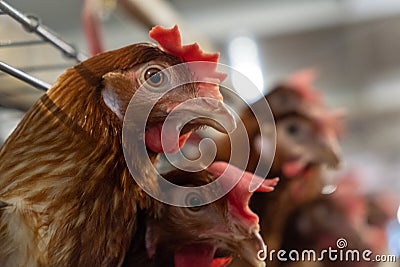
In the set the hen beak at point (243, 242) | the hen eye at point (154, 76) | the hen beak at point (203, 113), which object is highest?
the hen eye at point (154, 76)

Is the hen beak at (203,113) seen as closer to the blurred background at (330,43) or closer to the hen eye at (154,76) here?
the hen eye at (154,76)

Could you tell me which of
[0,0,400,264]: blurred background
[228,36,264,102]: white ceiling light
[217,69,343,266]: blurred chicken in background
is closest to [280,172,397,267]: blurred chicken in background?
[217,69,343,266]: blurred chicken in background

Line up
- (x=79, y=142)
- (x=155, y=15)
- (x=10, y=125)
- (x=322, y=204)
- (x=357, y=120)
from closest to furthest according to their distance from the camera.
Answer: (x=79, y=142)
(x=10, y=125)
(x=322, y=204)
(x=155, y=15)
(x=357, y=120)

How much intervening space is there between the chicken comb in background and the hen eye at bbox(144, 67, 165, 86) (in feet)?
0.17

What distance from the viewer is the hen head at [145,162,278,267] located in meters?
A: 0.31

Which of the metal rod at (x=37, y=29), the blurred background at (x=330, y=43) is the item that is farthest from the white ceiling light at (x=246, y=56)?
the metal rod at (x=37, y=29)

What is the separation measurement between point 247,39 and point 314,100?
90cm

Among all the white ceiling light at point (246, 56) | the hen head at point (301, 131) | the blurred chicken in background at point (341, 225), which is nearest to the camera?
the blurred chicken in background at point (341, 225)

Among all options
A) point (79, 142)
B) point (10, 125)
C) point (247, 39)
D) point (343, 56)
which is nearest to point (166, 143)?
point (79, 142)

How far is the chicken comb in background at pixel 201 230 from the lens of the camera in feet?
1.01

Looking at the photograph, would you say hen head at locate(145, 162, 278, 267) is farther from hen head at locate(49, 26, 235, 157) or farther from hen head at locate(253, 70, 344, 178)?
hen head at locate(253, 70, 344, 178)

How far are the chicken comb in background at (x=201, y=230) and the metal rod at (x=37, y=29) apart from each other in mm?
116

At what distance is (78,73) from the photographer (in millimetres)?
306

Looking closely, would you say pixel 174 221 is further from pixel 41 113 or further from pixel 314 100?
pixel 314 100
